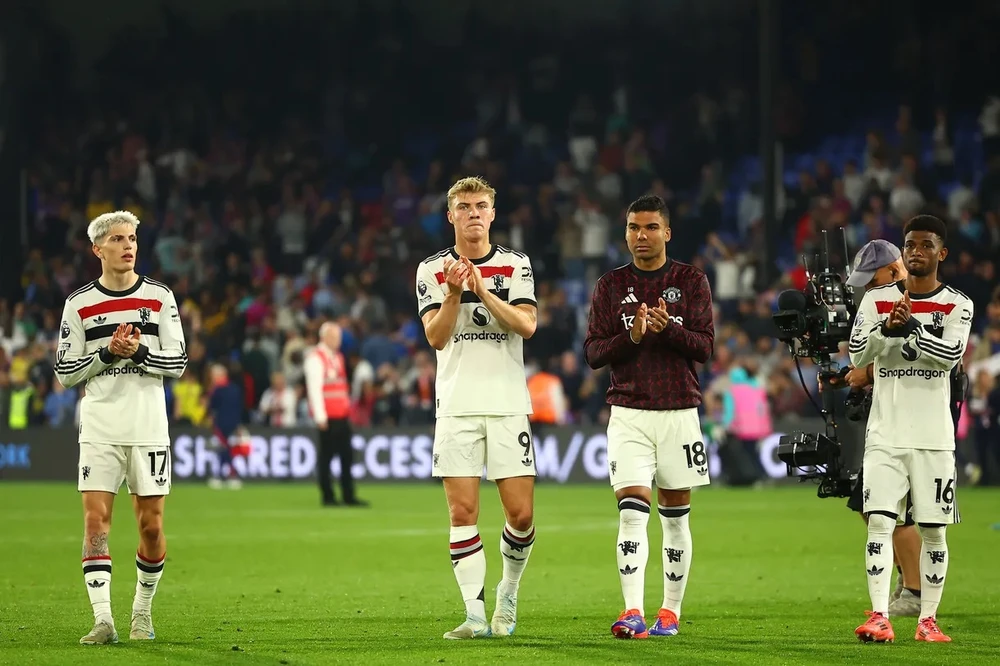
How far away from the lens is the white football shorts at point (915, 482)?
893 cm

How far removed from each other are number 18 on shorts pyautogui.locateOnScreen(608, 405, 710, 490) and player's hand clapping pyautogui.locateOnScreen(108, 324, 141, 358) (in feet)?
8.85

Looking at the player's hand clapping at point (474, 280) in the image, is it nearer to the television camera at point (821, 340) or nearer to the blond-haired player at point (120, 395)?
the blond-haired player at point (120, 395)

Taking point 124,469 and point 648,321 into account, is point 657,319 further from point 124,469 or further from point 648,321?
point 124,469

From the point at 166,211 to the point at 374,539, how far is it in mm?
19615

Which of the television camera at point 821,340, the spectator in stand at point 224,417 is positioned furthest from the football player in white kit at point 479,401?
the spectator in stand at point 224,417

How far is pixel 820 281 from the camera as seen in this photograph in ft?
32.5

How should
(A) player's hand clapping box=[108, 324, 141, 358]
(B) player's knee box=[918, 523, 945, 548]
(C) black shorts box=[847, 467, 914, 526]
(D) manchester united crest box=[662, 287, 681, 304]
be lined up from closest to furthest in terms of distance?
1. (A) player's hand clapping box=[108, 324, 141, 358]
2. (B) player's knee box=[918, 523, 945, 548]
3. (D) manchester united crest box=[662, 287, 681, 304]
4. (C) black shorts box=[847, 467, 914, 526]

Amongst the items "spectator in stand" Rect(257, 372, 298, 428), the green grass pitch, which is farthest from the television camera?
"spectator in stand" Rect(257, 372, 298, 428)

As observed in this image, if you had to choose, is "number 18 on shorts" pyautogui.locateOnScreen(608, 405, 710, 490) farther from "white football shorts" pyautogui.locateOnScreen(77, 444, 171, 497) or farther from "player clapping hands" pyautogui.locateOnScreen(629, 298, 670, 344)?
"white football shorts" pyautogui.locateOnScreen(77, 444, 171, 497)

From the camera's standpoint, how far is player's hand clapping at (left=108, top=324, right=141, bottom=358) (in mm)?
8859

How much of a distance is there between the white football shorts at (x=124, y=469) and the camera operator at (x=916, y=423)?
13.0ft

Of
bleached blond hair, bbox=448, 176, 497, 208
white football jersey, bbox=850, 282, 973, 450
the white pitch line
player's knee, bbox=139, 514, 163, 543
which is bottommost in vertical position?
the white pitch line

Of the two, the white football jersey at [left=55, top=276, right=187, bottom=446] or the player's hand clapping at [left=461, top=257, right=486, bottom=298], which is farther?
the white football jersey at [left=55, top=276, right=187, bottom=446]

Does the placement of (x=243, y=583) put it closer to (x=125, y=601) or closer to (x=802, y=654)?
(x=125, y=601)
